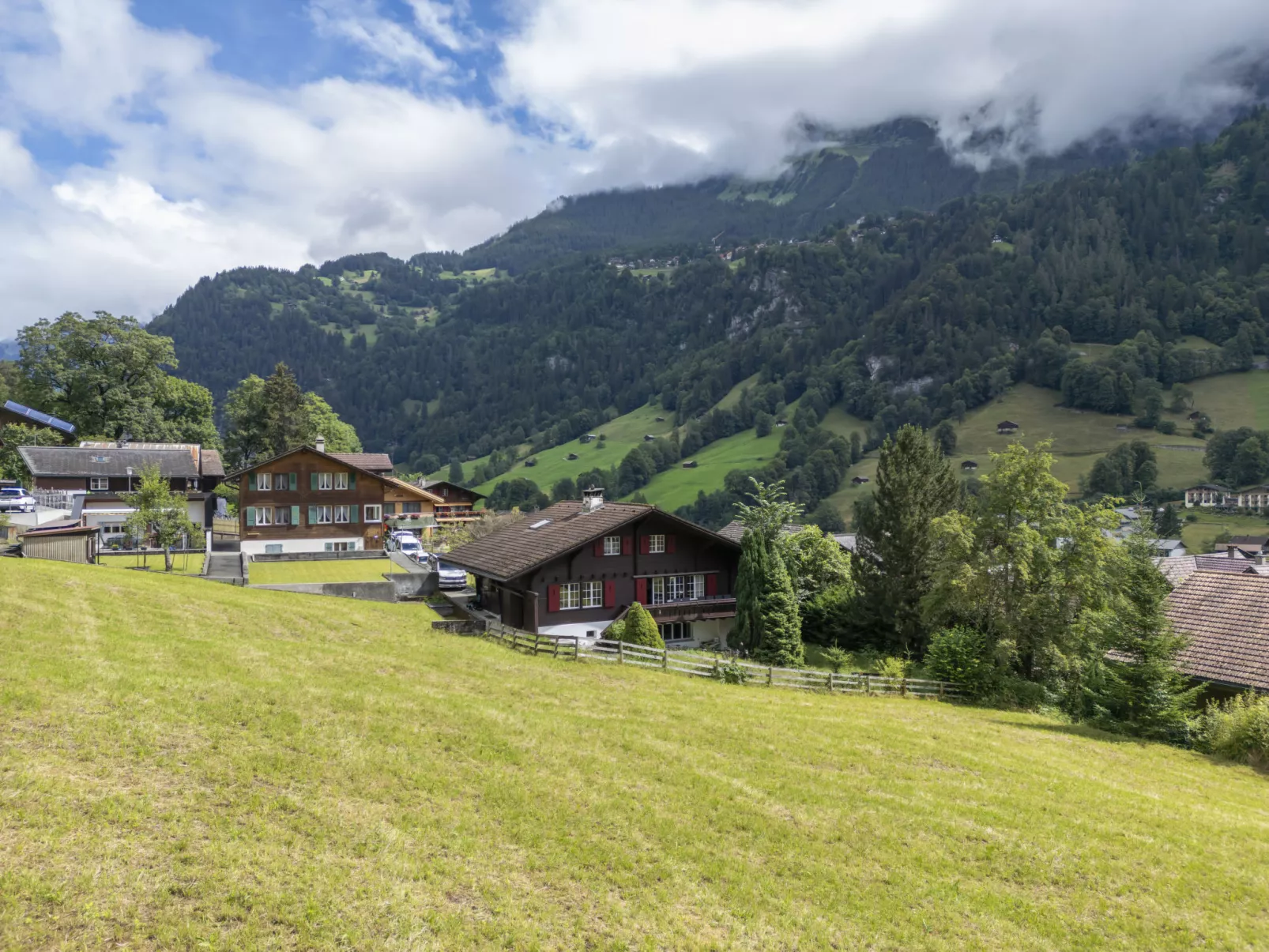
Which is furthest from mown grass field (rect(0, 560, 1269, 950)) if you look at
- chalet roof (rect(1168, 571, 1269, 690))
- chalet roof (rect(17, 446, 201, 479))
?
chalet roof (rect(17, 446, 201, 479))

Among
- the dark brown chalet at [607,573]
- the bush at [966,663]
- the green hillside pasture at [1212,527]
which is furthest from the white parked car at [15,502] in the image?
the green hillside pasture at [1212,527]

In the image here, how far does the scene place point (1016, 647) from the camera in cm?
3641

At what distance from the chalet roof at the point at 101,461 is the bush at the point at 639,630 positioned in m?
48.0

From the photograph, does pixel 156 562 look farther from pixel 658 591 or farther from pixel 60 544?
pixel 658 591

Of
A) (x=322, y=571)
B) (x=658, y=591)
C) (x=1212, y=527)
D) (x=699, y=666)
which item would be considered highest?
(x=322, y=571)

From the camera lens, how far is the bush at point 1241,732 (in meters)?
24.4

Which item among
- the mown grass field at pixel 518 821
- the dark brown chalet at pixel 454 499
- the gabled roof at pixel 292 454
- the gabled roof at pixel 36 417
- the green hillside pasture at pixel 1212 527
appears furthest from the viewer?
the green hillside pasture at pixel 1212 527

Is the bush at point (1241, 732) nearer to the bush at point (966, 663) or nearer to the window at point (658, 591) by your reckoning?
the bush at point (966, 663)

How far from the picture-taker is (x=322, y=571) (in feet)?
175

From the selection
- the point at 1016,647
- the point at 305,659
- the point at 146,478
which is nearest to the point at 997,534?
the point at 1016,647

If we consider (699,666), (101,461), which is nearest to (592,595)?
(699,666)

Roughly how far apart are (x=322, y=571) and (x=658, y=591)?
24971mm

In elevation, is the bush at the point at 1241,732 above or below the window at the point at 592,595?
below

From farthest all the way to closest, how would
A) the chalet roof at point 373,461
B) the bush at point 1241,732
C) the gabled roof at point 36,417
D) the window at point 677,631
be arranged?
the chalet roof at point 373,461
the gabled roof at point 36,417
the window at point 677,631
the bush at point 1241,732
